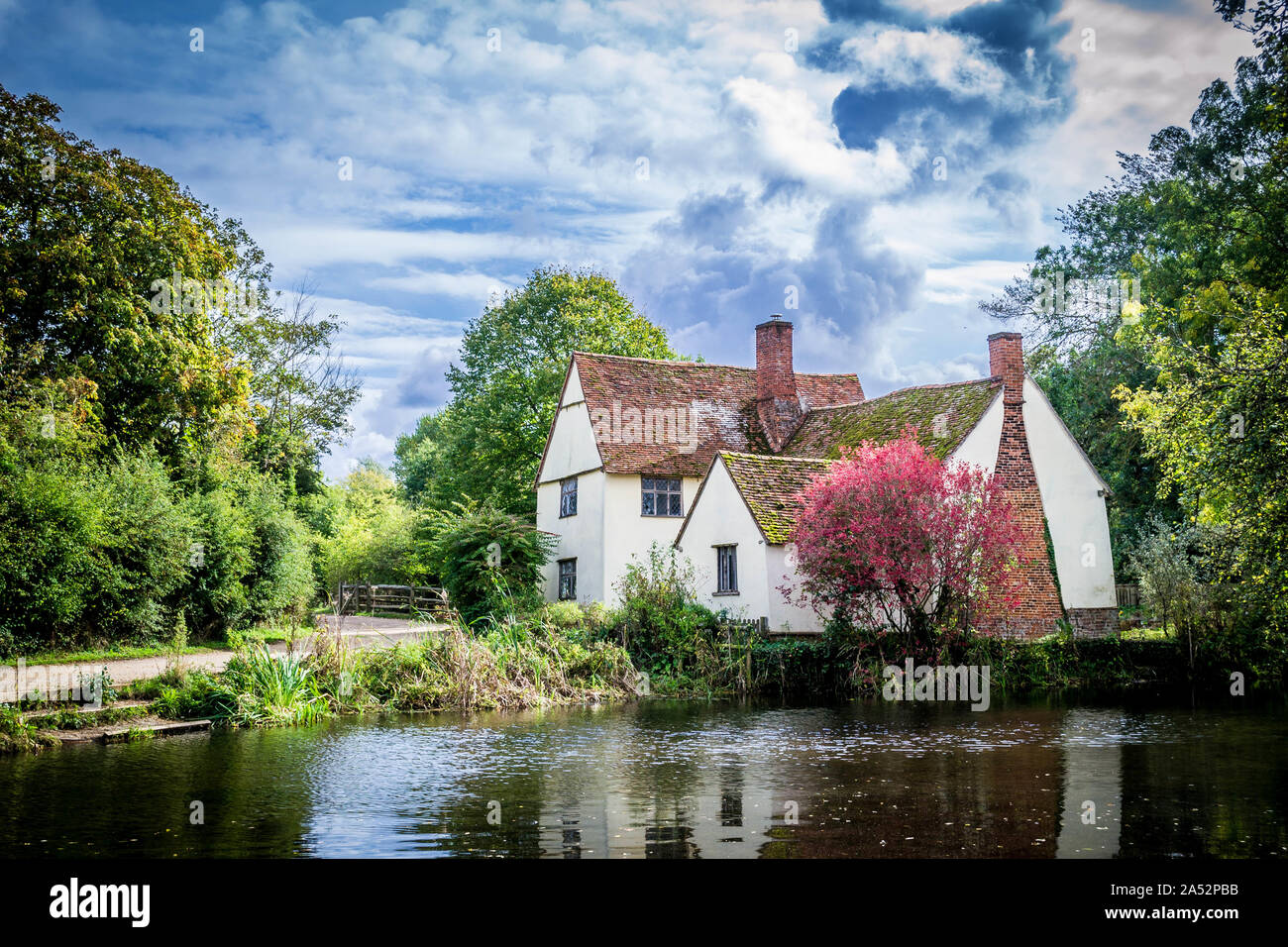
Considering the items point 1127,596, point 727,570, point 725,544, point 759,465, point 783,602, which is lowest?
point 1127,596

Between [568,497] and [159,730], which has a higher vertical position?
[568,497]

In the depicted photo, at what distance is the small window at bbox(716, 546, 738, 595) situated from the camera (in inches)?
1077

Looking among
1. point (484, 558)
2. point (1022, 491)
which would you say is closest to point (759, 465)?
point (1022, 491)

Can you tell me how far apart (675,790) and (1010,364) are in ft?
71.9

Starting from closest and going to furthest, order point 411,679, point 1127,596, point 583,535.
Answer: point 411,679 → point 583,535 → point 1127,596

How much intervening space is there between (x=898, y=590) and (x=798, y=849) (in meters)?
15.3

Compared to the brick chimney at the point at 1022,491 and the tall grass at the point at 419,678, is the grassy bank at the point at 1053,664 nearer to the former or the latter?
the brick chimney at the point at 1022,491

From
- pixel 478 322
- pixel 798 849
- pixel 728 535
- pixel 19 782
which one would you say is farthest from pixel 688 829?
pixel 478 322

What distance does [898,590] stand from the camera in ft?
75.3

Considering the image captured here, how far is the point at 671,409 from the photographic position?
35969mm

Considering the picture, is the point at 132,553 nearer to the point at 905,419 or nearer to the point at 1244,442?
the point at 905,419

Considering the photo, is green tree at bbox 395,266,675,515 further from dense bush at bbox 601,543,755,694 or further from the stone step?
the stone step

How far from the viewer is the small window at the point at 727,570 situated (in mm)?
27344
